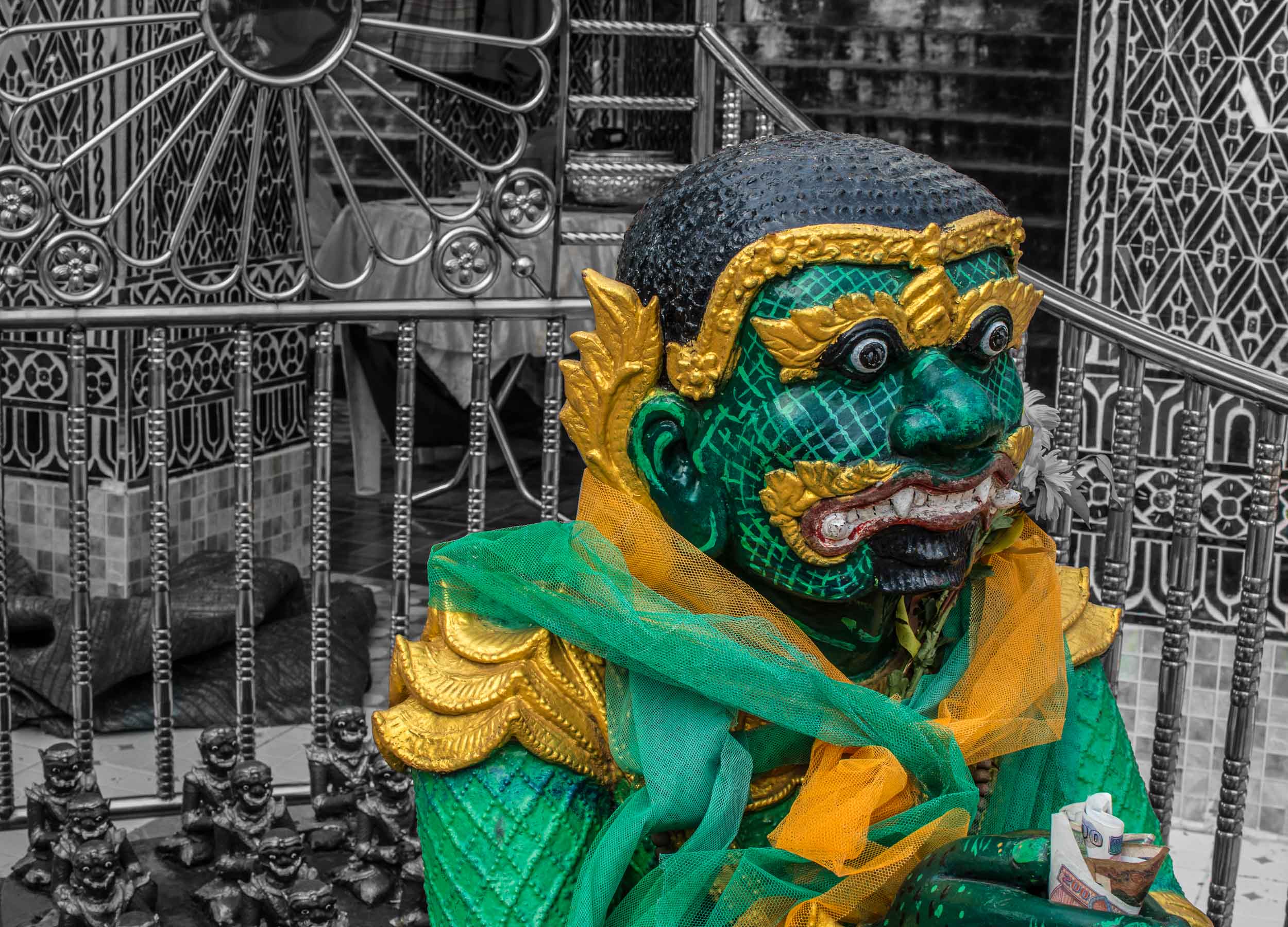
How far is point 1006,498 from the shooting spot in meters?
1.53


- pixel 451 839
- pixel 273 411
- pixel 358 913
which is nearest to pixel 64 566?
pixel 273 411

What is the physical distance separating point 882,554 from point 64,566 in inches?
153

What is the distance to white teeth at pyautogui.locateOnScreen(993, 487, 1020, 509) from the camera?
4.97ft

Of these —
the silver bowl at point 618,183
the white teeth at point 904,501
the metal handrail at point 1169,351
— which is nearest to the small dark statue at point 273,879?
the white teeth at point 904,501

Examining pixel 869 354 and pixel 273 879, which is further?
pixel 273 879

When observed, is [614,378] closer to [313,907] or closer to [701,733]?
[701,733]

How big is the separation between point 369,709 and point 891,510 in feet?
10.2

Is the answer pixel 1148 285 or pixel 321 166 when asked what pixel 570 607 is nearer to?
pixel 1148 285

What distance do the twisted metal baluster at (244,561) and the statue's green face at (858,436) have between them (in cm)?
163

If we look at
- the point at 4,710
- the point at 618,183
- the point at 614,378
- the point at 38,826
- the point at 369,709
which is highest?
the point at 618,183

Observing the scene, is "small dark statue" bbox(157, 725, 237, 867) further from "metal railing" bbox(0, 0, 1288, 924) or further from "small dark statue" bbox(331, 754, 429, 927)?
"small dark statue" bbox(331, 754, 429, 927)

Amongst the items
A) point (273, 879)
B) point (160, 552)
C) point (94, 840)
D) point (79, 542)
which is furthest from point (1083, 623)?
point (79, 542)

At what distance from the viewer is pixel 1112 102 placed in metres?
3.70

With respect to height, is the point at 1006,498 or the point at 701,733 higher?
the point at 1006,498
